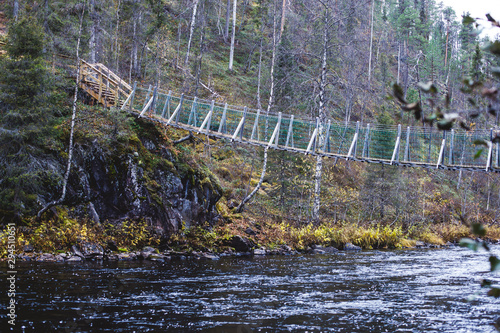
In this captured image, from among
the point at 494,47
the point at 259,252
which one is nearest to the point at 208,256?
the point at 259,252

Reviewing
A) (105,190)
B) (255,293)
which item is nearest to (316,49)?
(105,190)

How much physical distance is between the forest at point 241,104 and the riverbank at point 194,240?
19cm

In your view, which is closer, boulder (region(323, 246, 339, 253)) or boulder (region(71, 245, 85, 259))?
boulder (region(71, 245, 85, 259))

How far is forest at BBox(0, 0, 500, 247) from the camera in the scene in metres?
10.4

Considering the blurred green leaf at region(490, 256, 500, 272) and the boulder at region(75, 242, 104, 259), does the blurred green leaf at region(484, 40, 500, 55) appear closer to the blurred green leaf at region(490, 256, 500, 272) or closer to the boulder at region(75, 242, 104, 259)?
the blurred green leaf at region(490, 256, 500, 272)

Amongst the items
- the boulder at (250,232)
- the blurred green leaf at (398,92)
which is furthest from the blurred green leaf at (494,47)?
the boulder at (250,232)

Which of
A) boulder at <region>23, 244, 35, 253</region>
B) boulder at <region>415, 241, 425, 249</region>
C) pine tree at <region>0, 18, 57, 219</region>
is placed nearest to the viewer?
boulder at <region>23, 244, 35, 253</region>

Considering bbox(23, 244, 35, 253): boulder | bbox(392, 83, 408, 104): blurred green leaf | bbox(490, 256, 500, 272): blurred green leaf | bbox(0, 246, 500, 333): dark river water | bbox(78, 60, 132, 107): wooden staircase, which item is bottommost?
bbox(23, 244, 35, 253): boulder

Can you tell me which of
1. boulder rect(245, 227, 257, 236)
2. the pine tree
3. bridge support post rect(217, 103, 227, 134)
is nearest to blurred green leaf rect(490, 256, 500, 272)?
the pine tree

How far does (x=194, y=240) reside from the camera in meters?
12.6

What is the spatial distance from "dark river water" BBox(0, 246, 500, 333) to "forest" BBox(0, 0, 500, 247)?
3.10 m

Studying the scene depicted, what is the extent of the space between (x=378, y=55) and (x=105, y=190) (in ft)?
108

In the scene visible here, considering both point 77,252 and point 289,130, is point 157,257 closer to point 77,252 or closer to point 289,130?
point 77,252

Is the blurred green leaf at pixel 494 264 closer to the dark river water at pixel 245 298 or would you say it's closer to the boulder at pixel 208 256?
the dark river water at pixel 245 298
